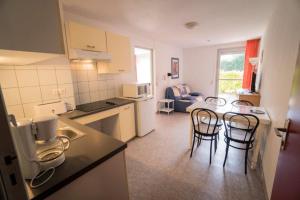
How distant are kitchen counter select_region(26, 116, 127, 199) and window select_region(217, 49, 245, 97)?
568 cm

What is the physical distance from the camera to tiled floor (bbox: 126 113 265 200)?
1.68m

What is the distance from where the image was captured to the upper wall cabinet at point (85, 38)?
6.46ft

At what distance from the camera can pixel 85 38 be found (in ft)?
6.93

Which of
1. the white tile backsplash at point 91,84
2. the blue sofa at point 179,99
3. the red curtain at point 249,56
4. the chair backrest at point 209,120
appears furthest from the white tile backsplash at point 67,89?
the red curtain at point 249,56

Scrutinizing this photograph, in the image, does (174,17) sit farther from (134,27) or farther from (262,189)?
(262,189)

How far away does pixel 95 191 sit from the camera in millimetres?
926

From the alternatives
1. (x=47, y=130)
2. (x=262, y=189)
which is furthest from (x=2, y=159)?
(x=262, y=189)

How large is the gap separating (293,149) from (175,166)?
1581mm

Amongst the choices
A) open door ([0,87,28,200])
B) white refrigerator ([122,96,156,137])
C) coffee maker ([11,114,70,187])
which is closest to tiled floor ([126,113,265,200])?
white refrigerator ([122,96,156,137])

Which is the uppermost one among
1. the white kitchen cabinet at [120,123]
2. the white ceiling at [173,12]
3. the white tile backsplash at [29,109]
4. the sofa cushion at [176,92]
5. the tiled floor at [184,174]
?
the white ceiling at [173,12]

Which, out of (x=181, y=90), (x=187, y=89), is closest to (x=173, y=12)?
(x=181, y=90)

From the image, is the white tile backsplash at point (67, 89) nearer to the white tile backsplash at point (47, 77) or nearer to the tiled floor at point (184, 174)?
the white tile backsplash at point (47, 77)

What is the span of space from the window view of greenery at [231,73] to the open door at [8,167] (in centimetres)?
622

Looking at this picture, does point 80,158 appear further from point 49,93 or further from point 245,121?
point 245,121
